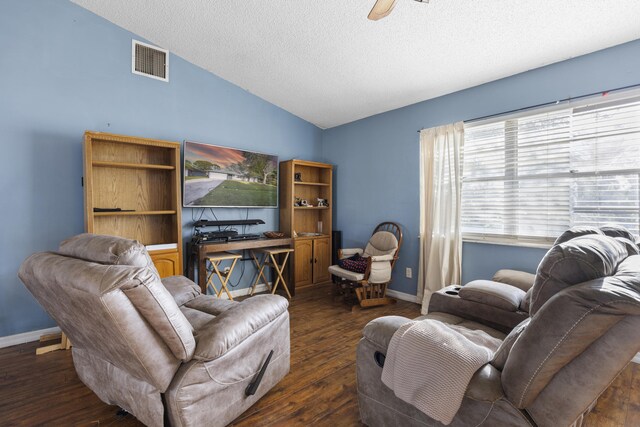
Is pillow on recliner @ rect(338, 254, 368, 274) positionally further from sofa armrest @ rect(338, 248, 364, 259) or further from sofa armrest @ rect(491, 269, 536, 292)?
sofa armrest @ rect(491, 269, 536, 292)

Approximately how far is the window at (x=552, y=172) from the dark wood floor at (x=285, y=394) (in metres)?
1.26

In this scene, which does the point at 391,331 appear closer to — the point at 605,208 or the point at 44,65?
the point at 605,208

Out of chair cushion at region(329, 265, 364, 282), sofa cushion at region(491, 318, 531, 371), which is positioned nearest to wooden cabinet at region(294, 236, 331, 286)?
chair cushion at region(329, 265, 364, 282)

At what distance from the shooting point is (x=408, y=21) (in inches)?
95.4

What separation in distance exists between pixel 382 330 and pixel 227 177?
2959 millimetres

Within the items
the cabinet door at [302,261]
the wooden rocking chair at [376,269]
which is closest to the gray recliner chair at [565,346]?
the wooden rocking chair at [376,269]

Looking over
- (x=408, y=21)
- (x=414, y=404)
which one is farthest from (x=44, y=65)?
(x=414, y=404)

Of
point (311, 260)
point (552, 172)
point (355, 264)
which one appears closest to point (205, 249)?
point (311, 260)

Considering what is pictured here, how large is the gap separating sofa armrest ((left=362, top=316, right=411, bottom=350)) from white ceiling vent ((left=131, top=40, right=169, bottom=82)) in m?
3.51

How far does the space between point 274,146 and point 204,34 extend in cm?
173

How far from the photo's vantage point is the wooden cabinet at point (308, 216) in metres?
4.30

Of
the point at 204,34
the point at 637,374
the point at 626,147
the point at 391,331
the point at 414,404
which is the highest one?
the point at 204,34

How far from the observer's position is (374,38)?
268cm

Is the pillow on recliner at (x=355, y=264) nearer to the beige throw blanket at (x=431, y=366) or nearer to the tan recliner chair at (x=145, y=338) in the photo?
the tan recliner chair at (x=145, y=338)
